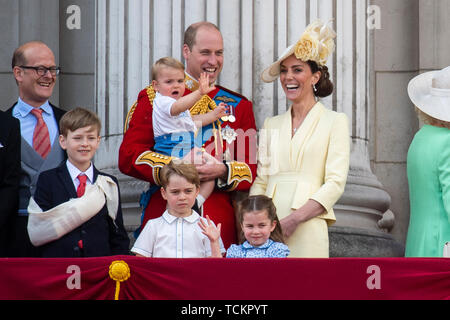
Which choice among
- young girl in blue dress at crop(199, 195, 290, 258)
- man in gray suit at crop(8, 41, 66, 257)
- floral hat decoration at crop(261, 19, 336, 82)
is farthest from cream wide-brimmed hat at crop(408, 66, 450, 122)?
man in gray suit at crop(8, 41, 66, 257)

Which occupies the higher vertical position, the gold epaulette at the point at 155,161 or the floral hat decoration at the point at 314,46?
the floral hat decoration at the point at 314,46

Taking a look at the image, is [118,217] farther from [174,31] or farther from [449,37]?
[449,37]

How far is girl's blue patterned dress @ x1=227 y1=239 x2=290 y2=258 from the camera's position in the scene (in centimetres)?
597

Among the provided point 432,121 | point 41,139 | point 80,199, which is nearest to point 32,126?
point 41,139

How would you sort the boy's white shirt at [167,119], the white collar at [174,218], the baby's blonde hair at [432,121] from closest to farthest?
the white collar at [174,218] < the baby's blonde hair at [432,121] < the boy's white shirt at [167,119]

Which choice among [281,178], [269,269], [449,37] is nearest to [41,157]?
[281,178]

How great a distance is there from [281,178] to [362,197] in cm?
144

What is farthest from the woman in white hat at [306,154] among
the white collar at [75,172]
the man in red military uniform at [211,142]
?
the white collar at [75,172]

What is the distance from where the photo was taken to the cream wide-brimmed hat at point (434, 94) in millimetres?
6406

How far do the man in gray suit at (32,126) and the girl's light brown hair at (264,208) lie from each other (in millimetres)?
1163

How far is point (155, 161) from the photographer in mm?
6469

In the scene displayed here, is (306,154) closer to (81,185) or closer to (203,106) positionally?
(203,106)

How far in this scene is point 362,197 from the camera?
25.9 ft

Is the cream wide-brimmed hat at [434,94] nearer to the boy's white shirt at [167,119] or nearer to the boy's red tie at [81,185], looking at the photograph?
the boy's white shirt at [167,119]
